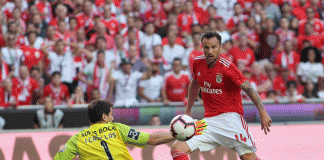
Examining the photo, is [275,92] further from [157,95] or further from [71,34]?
[71,34]

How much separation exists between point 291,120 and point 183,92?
7.39 feet

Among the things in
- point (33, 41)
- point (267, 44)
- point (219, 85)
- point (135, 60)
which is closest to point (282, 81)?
point (267, 44)

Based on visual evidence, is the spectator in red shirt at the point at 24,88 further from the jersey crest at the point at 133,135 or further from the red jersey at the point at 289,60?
the red jersey at the point at 289,60

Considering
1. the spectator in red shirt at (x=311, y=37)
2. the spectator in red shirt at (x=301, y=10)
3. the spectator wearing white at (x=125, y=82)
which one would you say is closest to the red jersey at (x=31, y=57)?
the spectator wearing white at (x=125, y=82)

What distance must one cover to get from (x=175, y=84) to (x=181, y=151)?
13.2ft

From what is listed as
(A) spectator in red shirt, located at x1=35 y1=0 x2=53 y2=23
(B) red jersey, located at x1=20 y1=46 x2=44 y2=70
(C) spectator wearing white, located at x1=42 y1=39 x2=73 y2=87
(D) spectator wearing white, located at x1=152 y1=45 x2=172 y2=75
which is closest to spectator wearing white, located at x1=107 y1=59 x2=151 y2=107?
(D) spectator wearing white, located at x1=152 y1=45 x2=172 y2=75

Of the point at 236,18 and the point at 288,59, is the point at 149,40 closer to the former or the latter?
the point at 236,18

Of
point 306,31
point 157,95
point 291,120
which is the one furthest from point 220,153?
point 306,31

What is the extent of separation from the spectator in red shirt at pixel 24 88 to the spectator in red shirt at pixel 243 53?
4425mm

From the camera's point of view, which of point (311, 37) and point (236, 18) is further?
point (236, 18)

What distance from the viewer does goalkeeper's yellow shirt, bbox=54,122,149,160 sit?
16.0 ft

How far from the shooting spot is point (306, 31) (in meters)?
11.7

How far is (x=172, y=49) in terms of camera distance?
10906 mm

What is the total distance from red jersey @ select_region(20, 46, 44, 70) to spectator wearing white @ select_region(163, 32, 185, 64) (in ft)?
9.19
